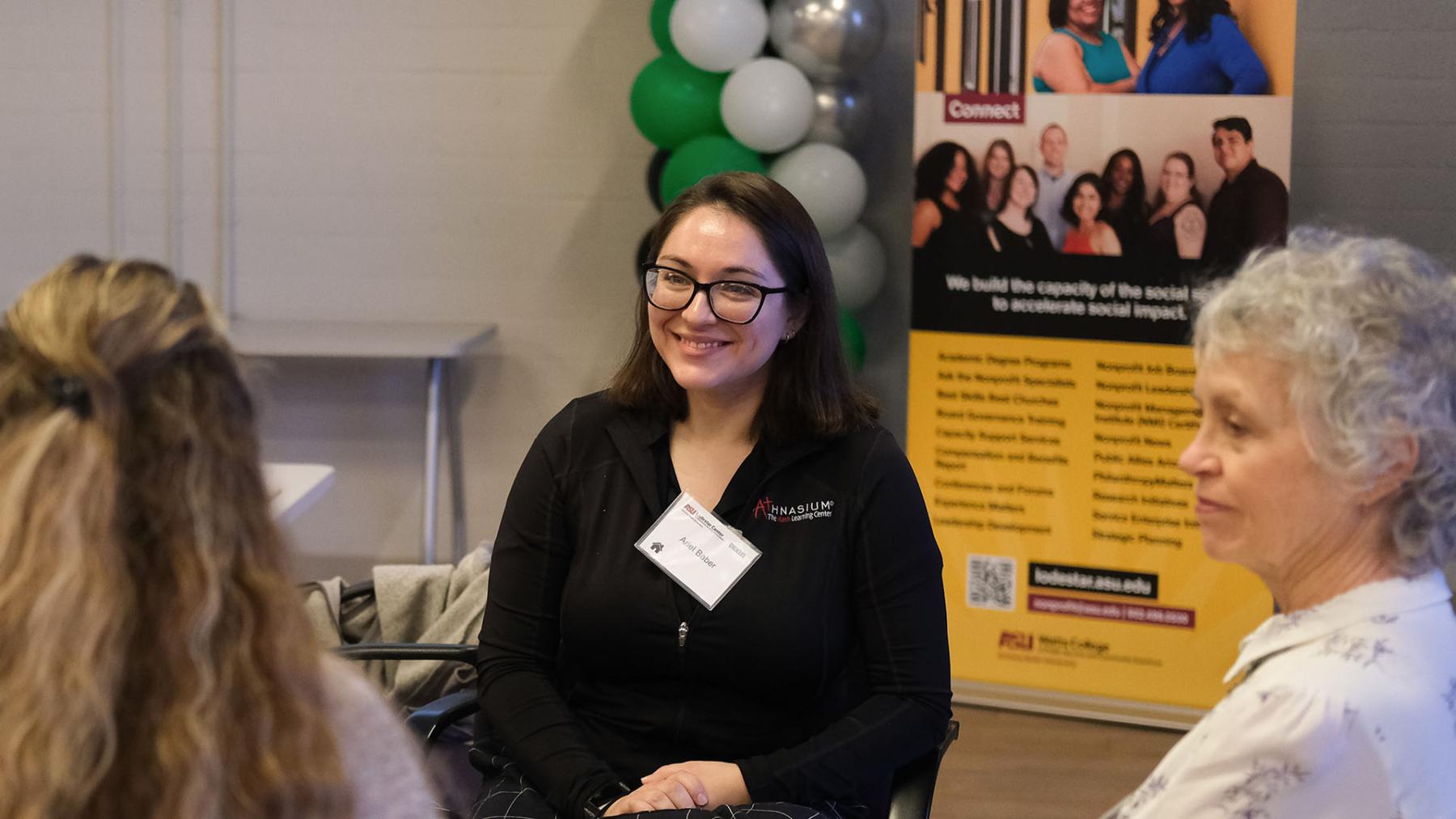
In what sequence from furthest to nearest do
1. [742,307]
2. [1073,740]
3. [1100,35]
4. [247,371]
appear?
[1073,740] < [1100,35] < [742,307] < [247,371]

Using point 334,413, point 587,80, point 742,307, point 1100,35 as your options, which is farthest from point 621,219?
point 742,307

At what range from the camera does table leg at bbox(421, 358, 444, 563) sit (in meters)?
4.24

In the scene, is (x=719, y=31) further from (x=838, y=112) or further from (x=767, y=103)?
(x=838, y=112)

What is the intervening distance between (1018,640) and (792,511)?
1917mm

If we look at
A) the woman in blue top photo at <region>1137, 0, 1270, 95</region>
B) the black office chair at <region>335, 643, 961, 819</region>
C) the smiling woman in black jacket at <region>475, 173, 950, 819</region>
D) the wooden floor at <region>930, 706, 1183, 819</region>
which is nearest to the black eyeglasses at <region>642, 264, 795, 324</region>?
the smiling woman in black jacket at <region>475, 173, 950, 819</region>

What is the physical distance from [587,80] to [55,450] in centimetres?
370

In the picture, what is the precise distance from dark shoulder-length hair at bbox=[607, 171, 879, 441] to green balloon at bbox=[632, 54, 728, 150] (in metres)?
1.74

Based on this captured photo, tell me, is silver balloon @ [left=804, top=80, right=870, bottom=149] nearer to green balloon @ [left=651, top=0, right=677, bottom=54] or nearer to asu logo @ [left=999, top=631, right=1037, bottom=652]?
green balloon @ [left=651, top=0, right=677, bottom=54]

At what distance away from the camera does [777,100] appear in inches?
144

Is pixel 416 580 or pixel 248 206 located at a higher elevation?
pixel 248 206

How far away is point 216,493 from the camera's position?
89cm

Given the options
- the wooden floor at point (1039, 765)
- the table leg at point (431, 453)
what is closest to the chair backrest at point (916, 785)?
the wooden floor at point (1039, 765)

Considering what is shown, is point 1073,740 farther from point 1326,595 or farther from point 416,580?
point 1326,595

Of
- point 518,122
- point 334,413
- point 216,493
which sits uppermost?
point 518,122
